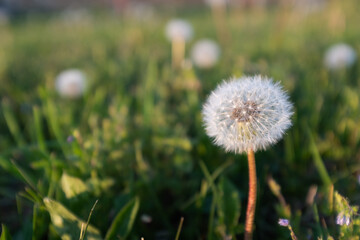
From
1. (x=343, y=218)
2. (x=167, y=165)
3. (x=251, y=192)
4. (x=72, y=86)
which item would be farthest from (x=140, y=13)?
(x=343, y=218)

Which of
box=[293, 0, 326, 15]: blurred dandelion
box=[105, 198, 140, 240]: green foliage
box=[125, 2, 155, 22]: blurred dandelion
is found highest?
box=[293, 0, 326, 15]: blurred dandelion

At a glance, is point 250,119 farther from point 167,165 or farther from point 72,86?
point 72,86

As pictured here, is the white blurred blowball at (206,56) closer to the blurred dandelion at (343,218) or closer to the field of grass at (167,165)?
the field of grass at (167,165)

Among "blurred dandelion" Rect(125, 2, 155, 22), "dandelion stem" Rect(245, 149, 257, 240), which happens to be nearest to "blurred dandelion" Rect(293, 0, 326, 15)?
"blurred dandelion" Rect(125, 2, 155, 22)

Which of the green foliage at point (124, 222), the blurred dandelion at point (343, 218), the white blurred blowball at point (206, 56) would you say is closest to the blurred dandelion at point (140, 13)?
the white blurred blowball at point (206, 56)

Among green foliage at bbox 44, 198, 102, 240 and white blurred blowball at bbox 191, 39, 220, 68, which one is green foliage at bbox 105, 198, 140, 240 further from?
white blurred blowball at bbox 191, 39, 220, 68

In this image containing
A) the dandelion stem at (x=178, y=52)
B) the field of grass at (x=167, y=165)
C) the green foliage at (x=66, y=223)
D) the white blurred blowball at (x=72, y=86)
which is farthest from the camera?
the dandelion stem at (x=178, y=52)

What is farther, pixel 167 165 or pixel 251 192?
pixel 167 165

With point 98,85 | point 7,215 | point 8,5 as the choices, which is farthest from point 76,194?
point 8,5
